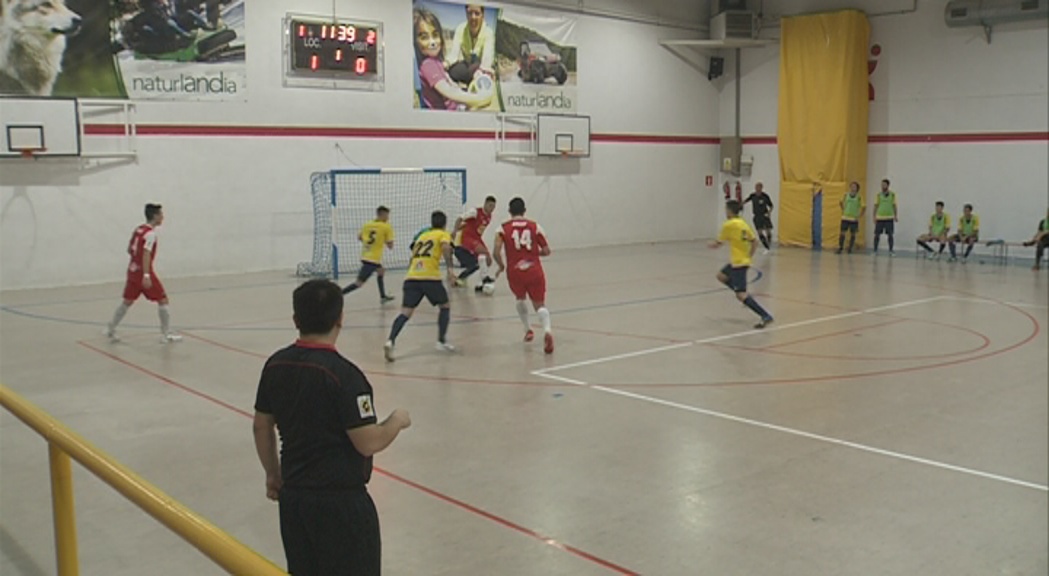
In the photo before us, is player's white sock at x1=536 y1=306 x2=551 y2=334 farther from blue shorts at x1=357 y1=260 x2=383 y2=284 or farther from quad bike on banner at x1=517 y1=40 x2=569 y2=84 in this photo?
quad bike on banner at x1=517 y1=40 x2=569 y2=84

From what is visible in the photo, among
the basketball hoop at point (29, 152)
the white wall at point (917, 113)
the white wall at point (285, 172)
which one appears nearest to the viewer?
the basketball hoop at point (29, 152)

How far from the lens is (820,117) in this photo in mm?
26203

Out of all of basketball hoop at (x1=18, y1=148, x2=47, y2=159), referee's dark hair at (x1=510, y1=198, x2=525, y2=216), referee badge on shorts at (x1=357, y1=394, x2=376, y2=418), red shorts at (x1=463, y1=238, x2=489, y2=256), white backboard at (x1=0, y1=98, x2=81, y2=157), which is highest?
white backboard at (x1=0, y1=98, x2=81, y2=157)

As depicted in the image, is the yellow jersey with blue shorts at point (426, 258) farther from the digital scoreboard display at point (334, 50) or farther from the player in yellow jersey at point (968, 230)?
the player in yellow jersey at point (968, 230)

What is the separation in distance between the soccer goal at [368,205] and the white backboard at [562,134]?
9.06ft

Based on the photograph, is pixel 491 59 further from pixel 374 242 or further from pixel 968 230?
pixel 968 230

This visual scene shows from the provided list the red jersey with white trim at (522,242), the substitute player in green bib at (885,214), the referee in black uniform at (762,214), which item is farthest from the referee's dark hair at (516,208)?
the referee in black uniform at (762,214)

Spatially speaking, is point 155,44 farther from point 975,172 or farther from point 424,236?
point 975,172

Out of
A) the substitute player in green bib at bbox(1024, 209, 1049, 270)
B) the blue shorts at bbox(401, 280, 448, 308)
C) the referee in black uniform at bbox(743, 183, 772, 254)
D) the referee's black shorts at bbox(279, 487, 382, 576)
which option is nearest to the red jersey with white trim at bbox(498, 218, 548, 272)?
the blue shorts at bbox(401, 280, 448, 308)

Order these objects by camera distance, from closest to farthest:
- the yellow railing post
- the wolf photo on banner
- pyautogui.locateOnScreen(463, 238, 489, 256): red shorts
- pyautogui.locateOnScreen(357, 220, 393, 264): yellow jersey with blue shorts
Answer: the yellow railing post → pyautogui.locateOnScreen(357, 220, 393, 264): yellow jersey with blue shorts → pyautogui.locateOnScreen(463, 238, 489, 256): red shorts → the wolf photo on banner

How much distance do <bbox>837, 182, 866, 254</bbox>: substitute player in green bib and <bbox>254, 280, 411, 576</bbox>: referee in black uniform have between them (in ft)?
75.3

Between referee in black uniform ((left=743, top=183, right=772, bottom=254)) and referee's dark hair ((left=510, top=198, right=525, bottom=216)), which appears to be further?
referee in black uniform ((left=743, top=183, right=772, bottom=254))

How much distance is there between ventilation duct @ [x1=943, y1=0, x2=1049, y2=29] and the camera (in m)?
1.88

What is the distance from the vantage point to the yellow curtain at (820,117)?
83.5ft
